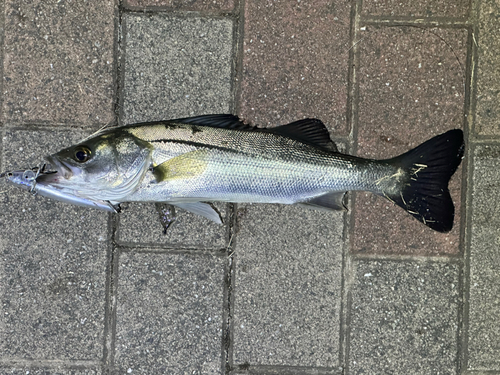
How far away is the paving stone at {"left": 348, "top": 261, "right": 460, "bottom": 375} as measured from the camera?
328cm

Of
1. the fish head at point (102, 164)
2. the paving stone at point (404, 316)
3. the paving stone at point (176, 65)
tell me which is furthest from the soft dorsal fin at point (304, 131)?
the paving stone at point (404, 316)

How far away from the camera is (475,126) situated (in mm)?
3242

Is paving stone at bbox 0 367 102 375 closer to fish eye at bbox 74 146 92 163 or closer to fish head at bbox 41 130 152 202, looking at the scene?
fish head at bbox 41 130 152 202

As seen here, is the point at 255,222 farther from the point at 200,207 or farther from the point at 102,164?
the point at 102,164

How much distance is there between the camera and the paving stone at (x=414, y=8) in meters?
3.24

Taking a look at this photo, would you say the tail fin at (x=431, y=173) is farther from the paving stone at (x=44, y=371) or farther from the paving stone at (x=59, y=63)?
the paving stone at (x=44, y=371)

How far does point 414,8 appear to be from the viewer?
325 cm

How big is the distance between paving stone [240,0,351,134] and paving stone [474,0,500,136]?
43.5 inches

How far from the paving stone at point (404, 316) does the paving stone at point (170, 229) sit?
4.03 feet

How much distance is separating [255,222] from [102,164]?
1.33 meters

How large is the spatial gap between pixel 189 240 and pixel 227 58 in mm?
1559

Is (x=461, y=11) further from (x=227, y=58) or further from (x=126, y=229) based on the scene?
(x=126, y=229)

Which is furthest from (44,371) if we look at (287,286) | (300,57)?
(300,57)

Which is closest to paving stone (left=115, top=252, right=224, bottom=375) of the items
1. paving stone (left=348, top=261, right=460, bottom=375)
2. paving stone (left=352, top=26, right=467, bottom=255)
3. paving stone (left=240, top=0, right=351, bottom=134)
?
paving stone (left=348, top=261, right=460, bottom=375)
